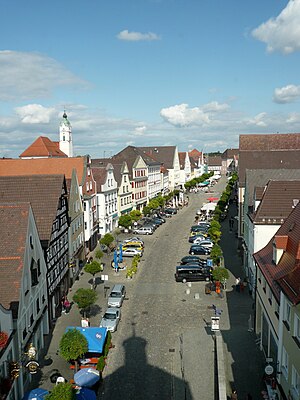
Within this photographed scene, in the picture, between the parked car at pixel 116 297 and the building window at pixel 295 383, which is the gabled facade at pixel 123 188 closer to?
the parked car at pixel 116 297

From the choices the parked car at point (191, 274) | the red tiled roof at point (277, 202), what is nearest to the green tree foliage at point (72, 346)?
the red tiled roof at point (277, 202)

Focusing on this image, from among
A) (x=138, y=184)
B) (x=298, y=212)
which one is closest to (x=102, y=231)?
(x=138, y=184)

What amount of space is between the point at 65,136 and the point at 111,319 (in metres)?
65.3

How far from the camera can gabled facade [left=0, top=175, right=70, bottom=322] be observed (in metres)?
30.3

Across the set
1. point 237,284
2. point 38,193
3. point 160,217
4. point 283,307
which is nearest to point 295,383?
point 283,307

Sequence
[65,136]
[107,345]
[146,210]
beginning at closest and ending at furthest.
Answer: [107,345], [146,210], [65,136]

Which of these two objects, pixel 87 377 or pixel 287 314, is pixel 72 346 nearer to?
pixel 87 377

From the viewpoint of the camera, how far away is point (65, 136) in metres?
88.6

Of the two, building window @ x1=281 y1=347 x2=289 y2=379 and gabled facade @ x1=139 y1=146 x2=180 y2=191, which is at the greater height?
gabled facade @ x1=139 y1=146 x2=180 y2=191

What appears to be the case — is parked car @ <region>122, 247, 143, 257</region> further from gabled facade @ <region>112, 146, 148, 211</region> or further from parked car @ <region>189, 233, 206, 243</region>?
gabled facade @ <region>112, 146, 148, 211</region>

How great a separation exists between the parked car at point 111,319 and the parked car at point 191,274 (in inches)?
388

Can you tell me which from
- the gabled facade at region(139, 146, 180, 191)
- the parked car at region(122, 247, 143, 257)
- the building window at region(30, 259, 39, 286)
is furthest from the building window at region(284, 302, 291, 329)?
the gabled facade at region(139, 146, 180, 191)

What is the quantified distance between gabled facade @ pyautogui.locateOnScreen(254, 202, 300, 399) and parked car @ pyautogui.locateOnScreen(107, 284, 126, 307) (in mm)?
11021

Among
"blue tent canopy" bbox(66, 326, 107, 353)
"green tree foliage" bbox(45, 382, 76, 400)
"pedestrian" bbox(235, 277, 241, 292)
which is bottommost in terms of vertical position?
"pedestrian" bbox(235, 277, 241, 292)
